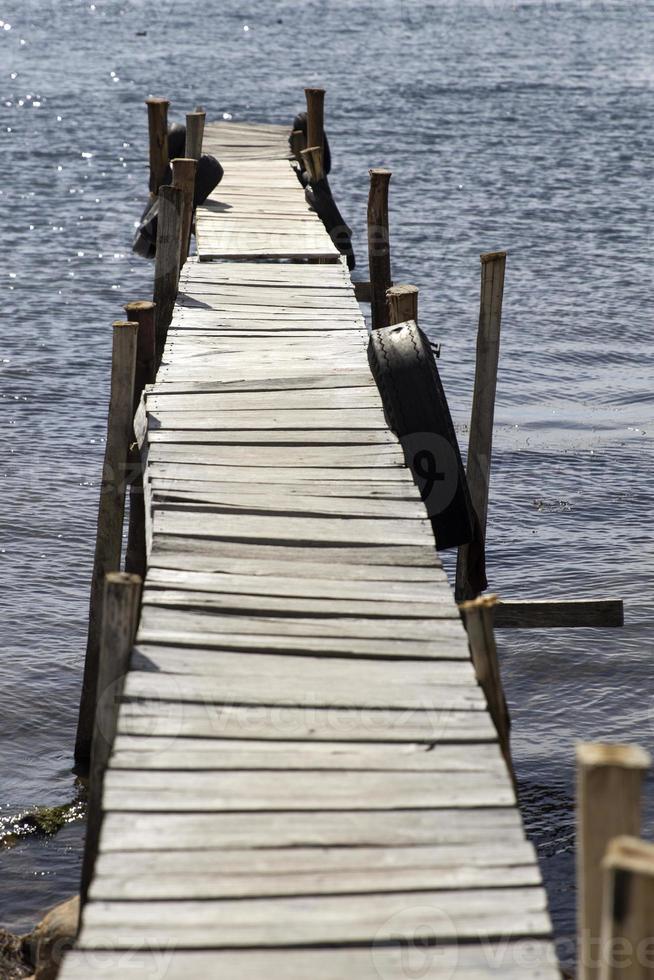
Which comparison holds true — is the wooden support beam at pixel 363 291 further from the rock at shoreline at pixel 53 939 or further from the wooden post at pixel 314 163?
the rock at shoreline at pixel 53 939

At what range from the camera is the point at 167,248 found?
995 centimetres

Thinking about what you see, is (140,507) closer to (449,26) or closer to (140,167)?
(140,167)

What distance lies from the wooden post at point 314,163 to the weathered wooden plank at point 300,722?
12.8 meters

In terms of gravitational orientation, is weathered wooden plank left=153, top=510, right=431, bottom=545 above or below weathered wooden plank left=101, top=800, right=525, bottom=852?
above

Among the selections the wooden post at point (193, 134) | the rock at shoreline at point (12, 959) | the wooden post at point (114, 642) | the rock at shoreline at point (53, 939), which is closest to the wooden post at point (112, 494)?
the rock at shoreline at point (12, 959)

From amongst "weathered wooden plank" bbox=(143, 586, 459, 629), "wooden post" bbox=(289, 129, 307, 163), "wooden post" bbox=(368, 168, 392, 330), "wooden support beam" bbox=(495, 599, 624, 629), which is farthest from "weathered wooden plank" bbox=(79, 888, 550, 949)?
"wooden post" bbox=(289, 129, 307, 163)

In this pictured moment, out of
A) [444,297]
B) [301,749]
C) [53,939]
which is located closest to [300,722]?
[301,749]

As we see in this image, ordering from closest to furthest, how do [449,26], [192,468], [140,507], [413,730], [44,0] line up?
[413,730], [192,468], [140,507], [449,26], [44,0]

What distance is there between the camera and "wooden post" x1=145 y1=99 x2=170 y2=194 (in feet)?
58.7

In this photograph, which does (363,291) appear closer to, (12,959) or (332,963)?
(12,959)

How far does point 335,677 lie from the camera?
4836 millimetres

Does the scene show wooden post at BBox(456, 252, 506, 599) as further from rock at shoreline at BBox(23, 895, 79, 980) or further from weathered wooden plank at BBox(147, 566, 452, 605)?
rock at shoreline at BBox(23, 895, 79, 980)

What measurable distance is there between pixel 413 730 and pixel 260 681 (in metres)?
0.60

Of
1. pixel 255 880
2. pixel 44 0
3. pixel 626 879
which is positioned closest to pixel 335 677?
pixel 255 880
